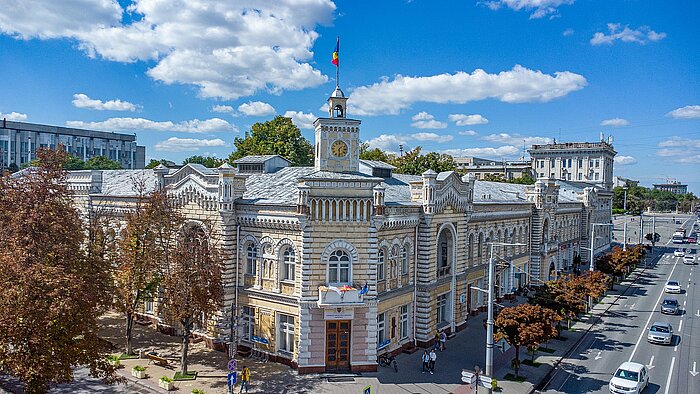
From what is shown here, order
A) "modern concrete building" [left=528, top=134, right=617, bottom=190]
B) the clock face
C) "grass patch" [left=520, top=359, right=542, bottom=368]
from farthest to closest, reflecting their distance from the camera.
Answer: "modern concrete building" [left=528, top=134, right=617, bottom=190], the clock face, "grass patch" [left=520, top=359, right=542, bottom=368]

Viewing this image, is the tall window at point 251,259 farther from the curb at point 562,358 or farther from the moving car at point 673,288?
the moving car at point 673,288

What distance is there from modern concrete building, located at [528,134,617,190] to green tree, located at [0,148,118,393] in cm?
11252

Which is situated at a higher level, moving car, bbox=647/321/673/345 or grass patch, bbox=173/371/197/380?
moving car, bbox=647/321/673/345

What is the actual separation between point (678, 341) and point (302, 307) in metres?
31.6

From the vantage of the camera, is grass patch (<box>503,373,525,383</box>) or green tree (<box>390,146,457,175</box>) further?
green tree (<box>390,146,457,175</box>)

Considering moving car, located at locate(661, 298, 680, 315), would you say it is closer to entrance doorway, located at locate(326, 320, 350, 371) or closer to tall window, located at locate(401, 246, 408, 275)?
tall window, located at locate(401, 246, 408, 275)

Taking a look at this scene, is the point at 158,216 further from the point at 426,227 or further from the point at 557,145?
the point at 557,145

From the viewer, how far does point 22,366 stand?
768 inches

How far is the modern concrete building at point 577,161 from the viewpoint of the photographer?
399ft

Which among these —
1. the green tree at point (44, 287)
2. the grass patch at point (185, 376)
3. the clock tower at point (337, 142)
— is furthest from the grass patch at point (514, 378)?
the green tree at point (44, 287)

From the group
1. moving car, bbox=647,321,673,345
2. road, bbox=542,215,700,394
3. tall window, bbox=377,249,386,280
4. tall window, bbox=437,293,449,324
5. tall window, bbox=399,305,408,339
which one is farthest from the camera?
tall window, bbox=437,293,449,324

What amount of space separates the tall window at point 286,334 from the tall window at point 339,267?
3.91 metres

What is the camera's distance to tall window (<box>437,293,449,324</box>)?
130 ft

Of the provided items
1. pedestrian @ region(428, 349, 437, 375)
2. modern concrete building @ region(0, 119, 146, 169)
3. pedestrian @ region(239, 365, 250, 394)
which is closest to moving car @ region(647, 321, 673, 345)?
pedestrian @ region(428, 349, 437, 375)
